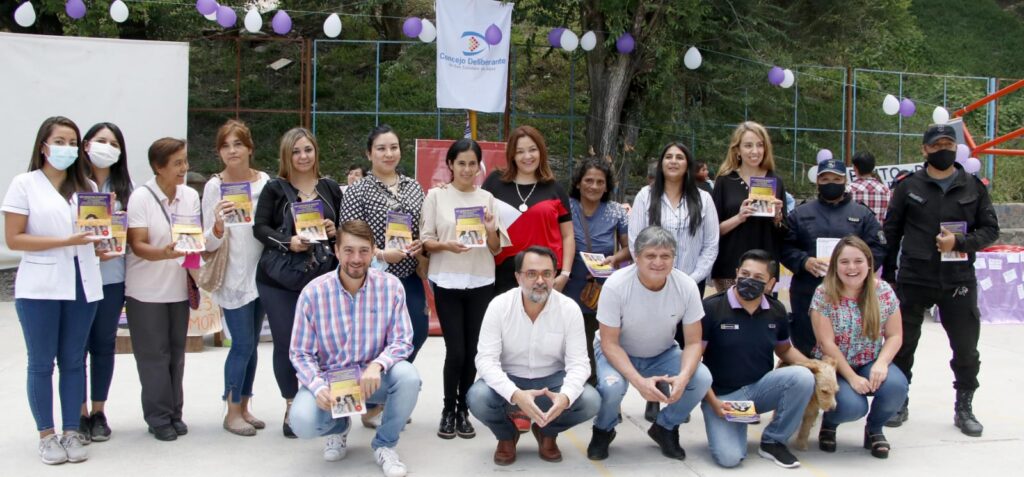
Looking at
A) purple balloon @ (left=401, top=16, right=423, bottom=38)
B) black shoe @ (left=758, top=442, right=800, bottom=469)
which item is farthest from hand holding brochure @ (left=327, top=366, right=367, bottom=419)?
purple balloon @ (left=401, top=16, right=423, bottom=38)

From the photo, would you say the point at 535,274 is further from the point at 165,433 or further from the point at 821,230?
the point at 165,433

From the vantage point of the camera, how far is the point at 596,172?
5508 millimetres

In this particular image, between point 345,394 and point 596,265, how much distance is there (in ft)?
5.98

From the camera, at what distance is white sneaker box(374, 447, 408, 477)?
4.44m

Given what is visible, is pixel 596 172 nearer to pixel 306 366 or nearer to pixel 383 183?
pixel 383 183

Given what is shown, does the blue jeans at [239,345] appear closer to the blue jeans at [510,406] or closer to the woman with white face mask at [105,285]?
the woman with white face mask at [105,285]

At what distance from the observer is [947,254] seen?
17.3ft

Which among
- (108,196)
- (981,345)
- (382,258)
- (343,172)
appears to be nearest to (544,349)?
(382,258)

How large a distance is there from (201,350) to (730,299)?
4.90 meters

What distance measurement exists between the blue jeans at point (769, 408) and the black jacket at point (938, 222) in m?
1.30

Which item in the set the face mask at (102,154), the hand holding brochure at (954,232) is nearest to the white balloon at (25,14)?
the face mask at (102,154)

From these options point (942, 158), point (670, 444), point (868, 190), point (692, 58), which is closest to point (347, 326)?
point (670, 444)

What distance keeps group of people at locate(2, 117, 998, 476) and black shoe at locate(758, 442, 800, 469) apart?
1 cm

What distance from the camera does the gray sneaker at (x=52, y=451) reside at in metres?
4.54
